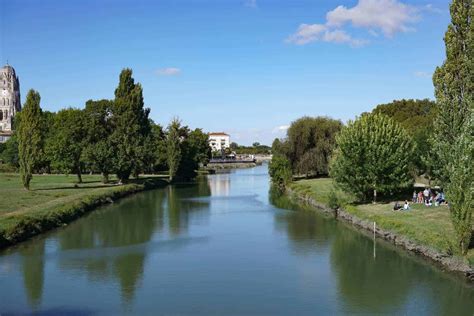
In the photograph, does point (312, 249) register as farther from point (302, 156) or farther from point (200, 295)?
point (302, 156)

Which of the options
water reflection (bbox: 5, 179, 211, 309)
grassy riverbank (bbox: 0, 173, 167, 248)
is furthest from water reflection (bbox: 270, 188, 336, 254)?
grassy riverbank (bbox: 0, 173, 167, 248)

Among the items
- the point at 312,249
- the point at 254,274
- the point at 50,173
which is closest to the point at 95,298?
the point at 254,274

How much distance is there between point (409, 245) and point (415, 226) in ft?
6.21

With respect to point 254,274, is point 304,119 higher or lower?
higher

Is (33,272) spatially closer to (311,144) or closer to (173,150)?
(311,144)

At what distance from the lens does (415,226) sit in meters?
29.3

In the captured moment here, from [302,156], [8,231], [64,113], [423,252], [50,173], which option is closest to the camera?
[423,252]

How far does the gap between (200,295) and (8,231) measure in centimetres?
1427

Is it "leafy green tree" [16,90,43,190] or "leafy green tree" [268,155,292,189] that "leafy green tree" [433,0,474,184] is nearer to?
"leafy green tree" [268,155,292,189]

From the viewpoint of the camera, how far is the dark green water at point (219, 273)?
19.3m

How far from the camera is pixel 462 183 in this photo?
73.9ft

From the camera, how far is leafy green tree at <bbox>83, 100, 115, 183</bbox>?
60.7 m

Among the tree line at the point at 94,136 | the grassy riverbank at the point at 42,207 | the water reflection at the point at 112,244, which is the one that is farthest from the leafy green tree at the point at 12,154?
the water reflection at the point at 112,244

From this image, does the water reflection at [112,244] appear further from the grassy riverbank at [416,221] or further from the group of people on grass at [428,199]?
the group of people on grass at [428,199]
